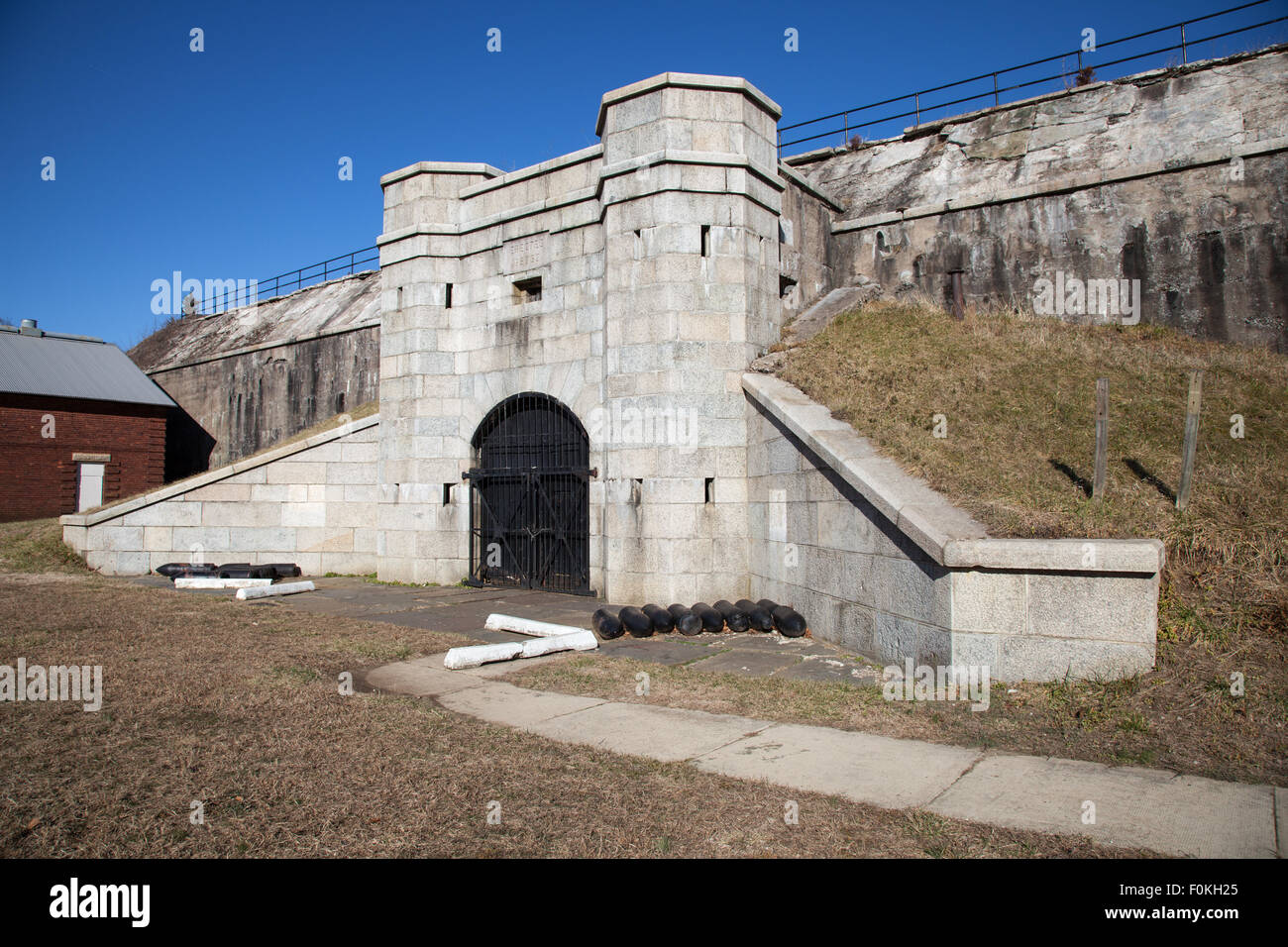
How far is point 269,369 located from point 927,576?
1029 inches

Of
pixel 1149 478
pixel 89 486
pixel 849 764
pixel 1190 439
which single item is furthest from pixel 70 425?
pixel 1190 439

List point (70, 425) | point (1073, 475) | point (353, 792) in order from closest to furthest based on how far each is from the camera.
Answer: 1. point (353, 792)
2. point (1073, 475)
3. point (70, 425)

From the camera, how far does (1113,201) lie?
1355cm

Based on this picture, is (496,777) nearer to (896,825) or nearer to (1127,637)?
(896,825)

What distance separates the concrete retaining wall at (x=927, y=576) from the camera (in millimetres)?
6156

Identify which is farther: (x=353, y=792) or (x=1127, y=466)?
(x=1127, y=466)

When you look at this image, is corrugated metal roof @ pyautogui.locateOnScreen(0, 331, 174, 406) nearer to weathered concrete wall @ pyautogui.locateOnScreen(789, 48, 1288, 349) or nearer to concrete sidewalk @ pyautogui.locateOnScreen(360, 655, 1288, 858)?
weathered concrete wall @ pyautogui.locateOnScreen(789, 48, 1288, 349)

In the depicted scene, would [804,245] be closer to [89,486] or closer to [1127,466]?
[1127,466]

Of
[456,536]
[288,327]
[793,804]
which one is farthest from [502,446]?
[288,327]

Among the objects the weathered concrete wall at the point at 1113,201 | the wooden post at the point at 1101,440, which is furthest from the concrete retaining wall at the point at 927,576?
the weathered concrete wall at the point at 1113,201

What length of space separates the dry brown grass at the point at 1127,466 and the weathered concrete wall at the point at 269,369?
55.6 ft

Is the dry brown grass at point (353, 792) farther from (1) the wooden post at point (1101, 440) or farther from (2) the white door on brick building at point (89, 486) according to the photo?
(2) the white door on brick building at point (89, 486)

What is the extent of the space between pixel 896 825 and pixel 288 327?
29.5 meters

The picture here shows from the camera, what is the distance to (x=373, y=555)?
1562 cm
